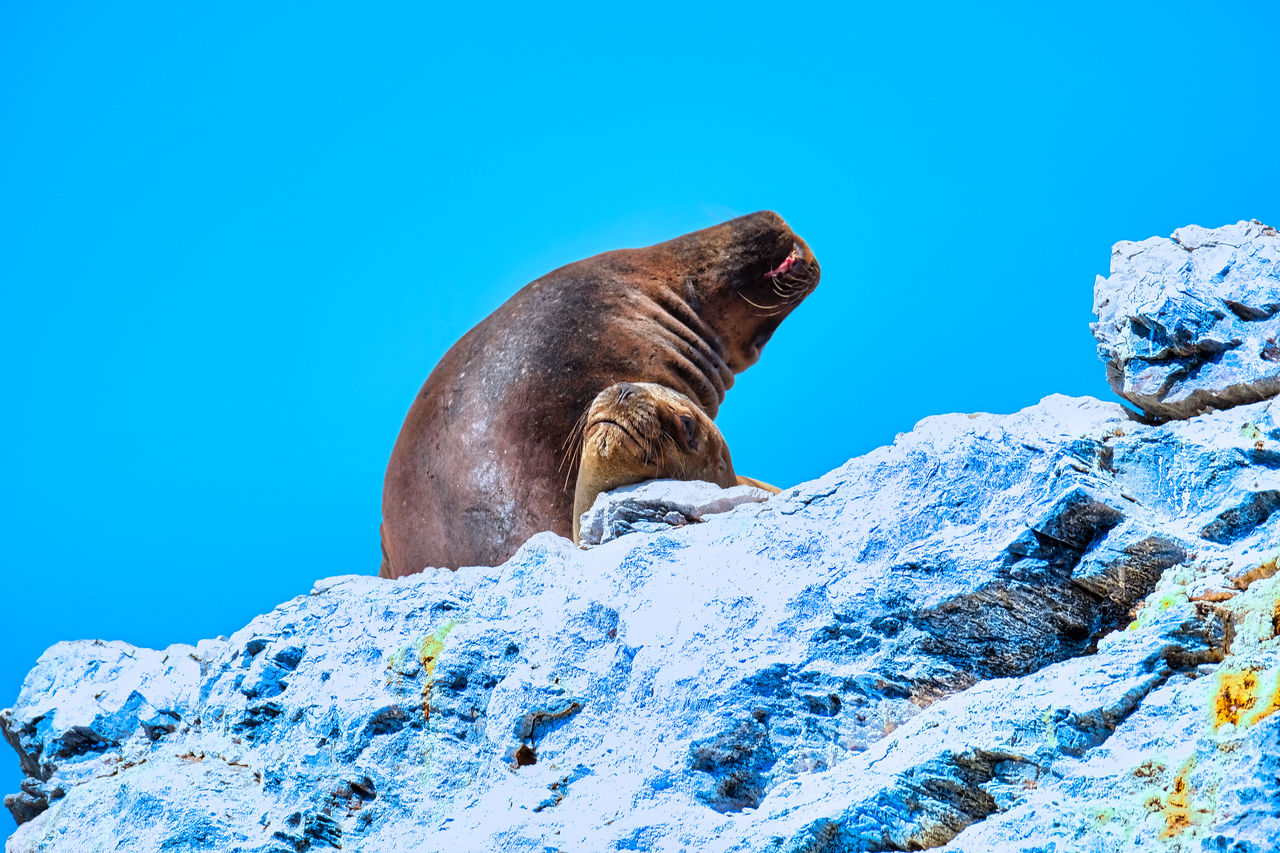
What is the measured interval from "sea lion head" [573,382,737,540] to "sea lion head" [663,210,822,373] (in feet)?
3.01

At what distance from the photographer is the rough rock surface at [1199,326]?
56.9 inches

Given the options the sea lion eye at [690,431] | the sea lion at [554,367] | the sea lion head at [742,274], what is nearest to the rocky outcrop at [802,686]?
the sea lion eye at [690,431]

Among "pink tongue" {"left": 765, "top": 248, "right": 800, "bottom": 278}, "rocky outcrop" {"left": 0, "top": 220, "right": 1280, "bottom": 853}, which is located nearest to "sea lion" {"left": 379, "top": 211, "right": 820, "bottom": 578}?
"pink tongue" {"left": 765, "top": 248, "right": 800, "bottom": 278}

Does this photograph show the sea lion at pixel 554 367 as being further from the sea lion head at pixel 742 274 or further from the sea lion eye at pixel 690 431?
the sea lion eye at pixel 690 431

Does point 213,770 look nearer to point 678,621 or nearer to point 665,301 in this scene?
point 678,621

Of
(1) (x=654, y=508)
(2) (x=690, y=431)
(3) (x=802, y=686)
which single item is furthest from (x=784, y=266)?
(3) (x=802, y=686)

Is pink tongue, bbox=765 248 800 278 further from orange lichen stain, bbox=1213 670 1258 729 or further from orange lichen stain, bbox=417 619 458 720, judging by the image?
orange lichen stain, bbox=1213 670 1258 729

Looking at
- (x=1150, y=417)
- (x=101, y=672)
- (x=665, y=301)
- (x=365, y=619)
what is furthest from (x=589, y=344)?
(x=1150, y=417)

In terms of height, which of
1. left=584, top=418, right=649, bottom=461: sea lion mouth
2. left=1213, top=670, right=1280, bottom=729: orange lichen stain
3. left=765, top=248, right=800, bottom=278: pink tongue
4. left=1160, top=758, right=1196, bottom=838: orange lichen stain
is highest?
left=765, top=248, right=800, bottom=278: pink tongue

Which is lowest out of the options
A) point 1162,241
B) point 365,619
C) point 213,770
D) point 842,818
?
point 842,818

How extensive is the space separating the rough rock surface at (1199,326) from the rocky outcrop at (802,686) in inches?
2.1

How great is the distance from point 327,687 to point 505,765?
36 centimetres

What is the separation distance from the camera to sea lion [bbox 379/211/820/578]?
100.0 inches

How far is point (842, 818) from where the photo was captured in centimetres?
120
